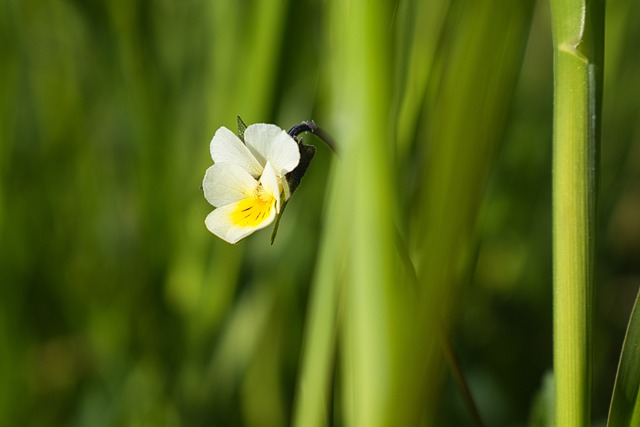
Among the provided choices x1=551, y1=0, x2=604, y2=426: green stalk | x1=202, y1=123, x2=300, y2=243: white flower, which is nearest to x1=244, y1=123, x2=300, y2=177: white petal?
x1=202, y1=123, x2=300, y2=243: white flower

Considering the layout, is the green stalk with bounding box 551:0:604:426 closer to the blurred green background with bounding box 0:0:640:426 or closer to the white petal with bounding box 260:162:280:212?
the white petal with bounding box 260:162:280:212

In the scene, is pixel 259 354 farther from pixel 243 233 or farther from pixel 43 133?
pixel 243 233

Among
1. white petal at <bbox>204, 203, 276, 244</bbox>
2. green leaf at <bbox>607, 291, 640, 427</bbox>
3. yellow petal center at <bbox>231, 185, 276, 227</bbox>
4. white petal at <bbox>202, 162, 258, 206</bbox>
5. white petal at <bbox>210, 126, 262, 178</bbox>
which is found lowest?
green leaf at <bbox>607, 291, 640, 427</bbox>

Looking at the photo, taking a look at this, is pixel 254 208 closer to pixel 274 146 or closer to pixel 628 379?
pixel 274 146

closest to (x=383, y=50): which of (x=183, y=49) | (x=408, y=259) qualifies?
(x=408, y=259)

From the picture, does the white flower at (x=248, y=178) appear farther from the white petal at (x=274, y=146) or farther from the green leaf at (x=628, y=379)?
the green leaf at (x=628, y=379)

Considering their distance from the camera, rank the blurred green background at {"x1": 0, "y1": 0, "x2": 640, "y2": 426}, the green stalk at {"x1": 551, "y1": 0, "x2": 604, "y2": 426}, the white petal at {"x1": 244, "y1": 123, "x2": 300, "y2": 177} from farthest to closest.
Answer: the blurred green background at {"x1": 0, "y1": 0, "x2": 640, "y2": 426}
the white petal at {"x1": 244, "y1": 123, "x2": 300, "y2": 177}
the green stalk at {"x1": 551, "y1": 0, "x2": 604, "y2": 426}

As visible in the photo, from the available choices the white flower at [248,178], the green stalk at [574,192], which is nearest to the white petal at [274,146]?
the white flower at [248,178]
